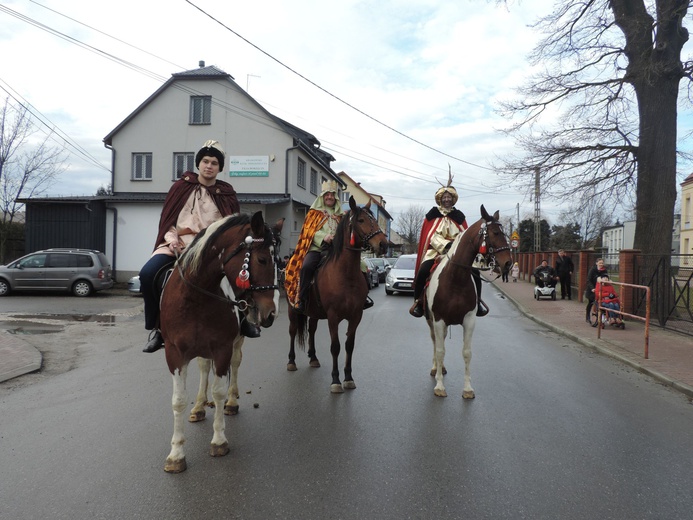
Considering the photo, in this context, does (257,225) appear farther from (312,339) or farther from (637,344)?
(637,344)

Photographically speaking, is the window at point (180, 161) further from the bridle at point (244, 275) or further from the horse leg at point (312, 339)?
the bridle at point (244, 275)

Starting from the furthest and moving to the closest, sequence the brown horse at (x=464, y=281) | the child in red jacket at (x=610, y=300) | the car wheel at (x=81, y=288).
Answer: the car wheel at (x=81, y=288) → the child in red jacket at (x=610, y=300) → the brown horse at (x=464, y=281)

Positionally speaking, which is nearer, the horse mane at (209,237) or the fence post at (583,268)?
the horse mane at (209,237)

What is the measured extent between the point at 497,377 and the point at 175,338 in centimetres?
463

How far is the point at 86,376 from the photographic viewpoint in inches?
252

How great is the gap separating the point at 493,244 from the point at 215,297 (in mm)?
3213

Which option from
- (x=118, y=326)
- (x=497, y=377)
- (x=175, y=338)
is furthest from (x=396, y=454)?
(x=118, y=326)

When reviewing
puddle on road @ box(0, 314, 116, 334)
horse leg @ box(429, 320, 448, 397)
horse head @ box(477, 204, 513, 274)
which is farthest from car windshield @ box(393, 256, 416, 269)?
horse head @ box(477, 204, 513, 274)

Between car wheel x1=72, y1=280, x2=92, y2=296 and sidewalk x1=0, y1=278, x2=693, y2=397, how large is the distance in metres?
7.96

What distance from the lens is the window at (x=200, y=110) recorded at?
78.7 ft

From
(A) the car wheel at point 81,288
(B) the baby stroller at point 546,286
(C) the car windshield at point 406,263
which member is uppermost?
(C) the car windshield at point 406,263

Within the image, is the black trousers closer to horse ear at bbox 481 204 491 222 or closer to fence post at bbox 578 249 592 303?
fence post at bbox 578 249 592 303

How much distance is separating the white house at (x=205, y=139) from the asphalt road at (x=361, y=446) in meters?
17.7

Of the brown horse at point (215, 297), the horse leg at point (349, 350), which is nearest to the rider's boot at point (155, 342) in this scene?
the brown horse at point (215, 297)
